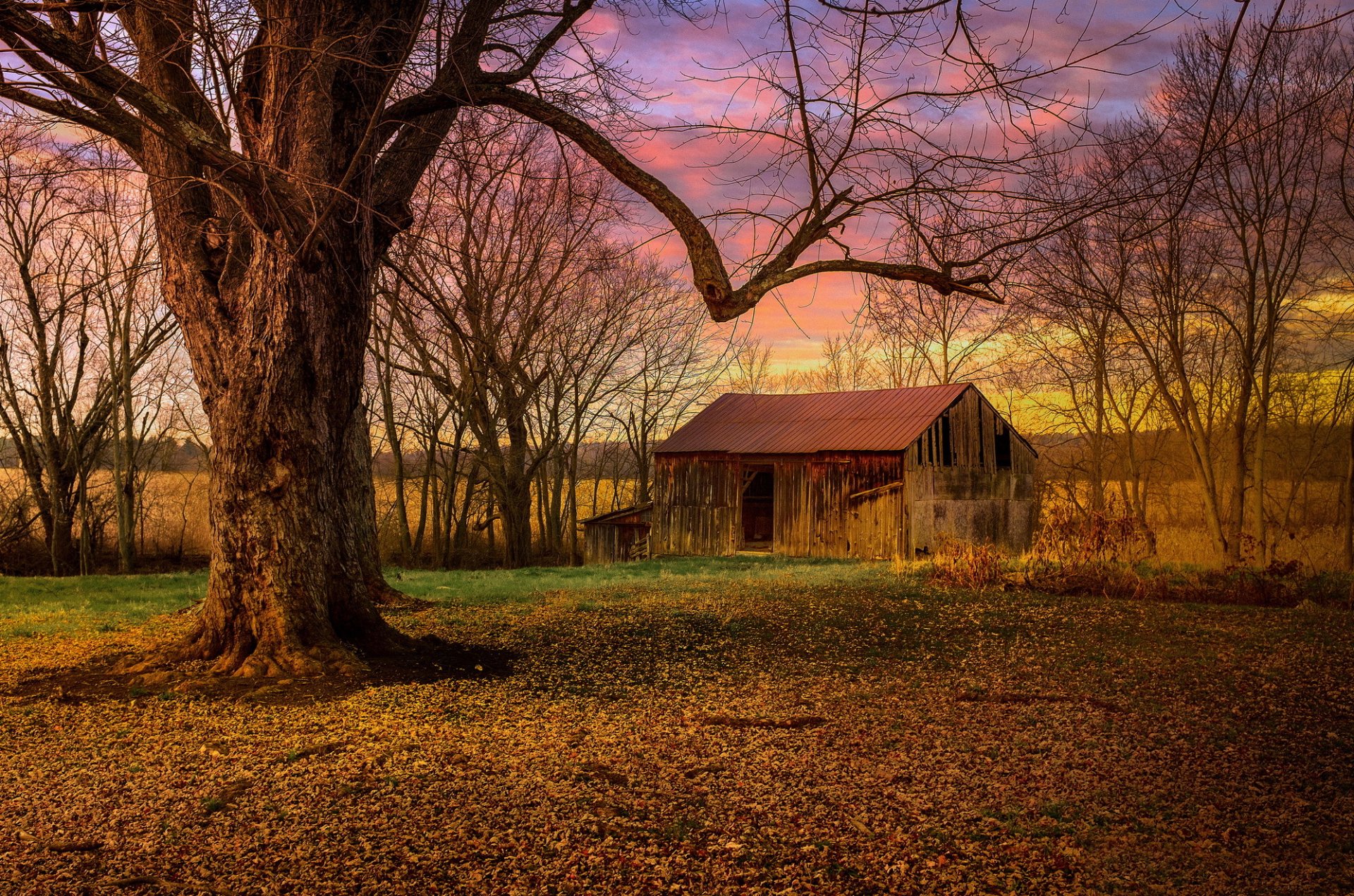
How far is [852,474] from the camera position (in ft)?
74.2

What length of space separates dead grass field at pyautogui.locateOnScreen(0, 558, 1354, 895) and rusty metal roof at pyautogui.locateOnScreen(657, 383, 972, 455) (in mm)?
14744

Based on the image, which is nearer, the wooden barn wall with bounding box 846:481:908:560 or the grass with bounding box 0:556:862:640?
the grass with bounding box 0:556:862:640

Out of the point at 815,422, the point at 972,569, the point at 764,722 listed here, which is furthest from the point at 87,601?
the point at 815,422

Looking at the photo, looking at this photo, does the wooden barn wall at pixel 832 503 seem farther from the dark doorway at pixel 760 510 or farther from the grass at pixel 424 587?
the dark doorway at pixel 760 510

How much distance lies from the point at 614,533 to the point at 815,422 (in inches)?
271

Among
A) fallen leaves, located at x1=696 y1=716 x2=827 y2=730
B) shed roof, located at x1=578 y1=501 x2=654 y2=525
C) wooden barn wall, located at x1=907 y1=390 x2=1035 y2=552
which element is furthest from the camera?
shed roof, located at x1=578 y1=501 x2=654 y2=525

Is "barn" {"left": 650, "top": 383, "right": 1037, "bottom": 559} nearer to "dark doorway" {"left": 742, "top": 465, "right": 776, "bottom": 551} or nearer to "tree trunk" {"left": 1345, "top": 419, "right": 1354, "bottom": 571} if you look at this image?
"dark doorway" {"left": 742, "top": 465, "right": 776, "bottom": 551}

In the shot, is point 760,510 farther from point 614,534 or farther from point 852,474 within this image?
point 852,474

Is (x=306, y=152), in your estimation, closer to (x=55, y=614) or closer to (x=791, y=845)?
(x=791, y=845)

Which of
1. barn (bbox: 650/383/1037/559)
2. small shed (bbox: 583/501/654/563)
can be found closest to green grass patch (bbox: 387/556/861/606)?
barn (bbox: 650/383/1037/559)

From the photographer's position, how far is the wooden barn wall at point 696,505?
24.5 m

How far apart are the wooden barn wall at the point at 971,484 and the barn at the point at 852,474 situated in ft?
0.13

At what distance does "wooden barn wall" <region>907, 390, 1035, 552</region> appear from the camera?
22250mm

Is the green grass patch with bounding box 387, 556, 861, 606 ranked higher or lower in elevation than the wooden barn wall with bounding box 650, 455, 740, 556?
lower
